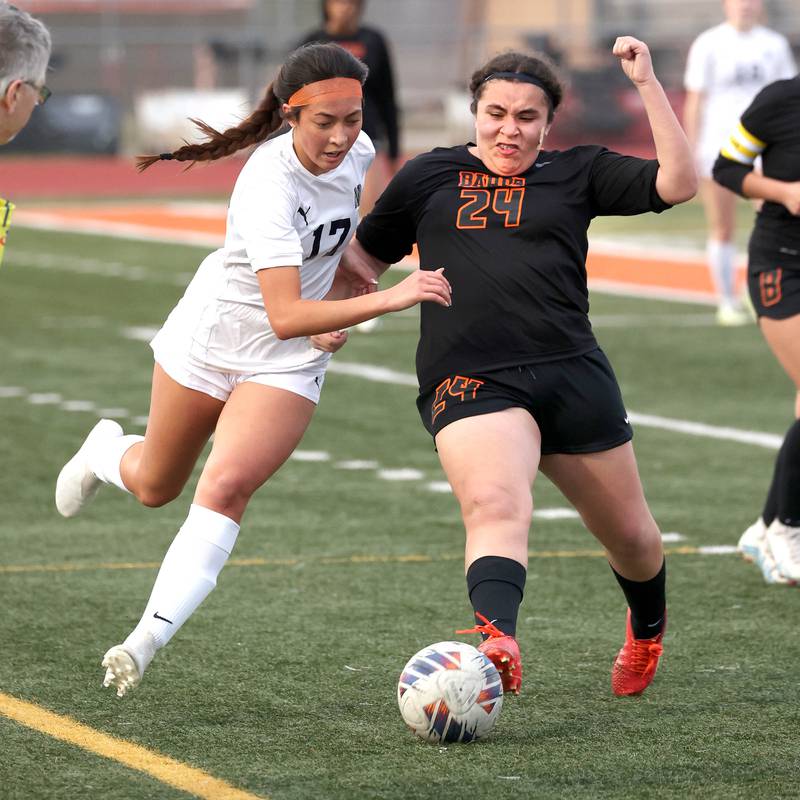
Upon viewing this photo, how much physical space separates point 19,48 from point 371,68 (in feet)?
31.4

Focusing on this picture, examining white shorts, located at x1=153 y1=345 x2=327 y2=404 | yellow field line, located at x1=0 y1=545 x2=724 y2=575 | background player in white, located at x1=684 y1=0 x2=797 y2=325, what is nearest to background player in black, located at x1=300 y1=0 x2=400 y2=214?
background player in white, located at x1=684 y1=0 x2=797 y2=325

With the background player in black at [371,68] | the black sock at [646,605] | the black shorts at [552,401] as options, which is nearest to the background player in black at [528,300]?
the black shorts at [552,401]

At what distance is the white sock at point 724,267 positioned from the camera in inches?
585

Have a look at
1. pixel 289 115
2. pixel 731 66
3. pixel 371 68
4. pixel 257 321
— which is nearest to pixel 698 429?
pixel 371 68

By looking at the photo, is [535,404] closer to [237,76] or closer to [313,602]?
[313,602]

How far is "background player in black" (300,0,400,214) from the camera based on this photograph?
14.3 m

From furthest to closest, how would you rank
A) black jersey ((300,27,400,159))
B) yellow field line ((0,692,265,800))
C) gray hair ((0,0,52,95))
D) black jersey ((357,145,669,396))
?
black jersey ((300,27,400,159)), black jersey ((357,145,669,396)), gray hair ((0,0,52,95)), yellow field line ((0,692,265,800))

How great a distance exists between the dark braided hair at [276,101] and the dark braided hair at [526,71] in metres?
0.33

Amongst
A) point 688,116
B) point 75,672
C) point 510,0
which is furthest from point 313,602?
point 510,0

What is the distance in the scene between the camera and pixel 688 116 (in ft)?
49.0

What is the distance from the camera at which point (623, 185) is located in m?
5.34

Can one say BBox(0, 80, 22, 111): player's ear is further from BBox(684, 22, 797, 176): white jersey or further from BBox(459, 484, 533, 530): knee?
BBox(684, 22, 797, 176): white jersey

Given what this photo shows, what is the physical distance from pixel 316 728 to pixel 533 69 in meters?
1.94

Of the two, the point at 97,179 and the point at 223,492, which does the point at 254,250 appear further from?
the point at 97,179
